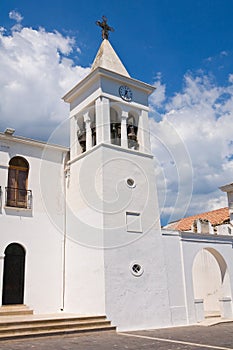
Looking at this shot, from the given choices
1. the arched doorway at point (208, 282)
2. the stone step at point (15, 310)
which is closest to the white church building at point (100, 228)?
the stone step at point (15, 310)

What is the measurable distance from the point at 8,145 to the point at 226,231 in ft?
34.7

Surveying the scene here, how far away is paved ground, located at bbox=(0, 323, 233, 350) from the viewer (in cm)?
858

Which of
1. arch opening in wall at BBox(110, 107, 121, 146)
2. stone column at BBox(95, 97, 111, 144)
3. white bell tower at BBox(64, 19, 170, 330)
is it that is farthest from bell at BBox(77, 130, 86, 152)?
stone column at BBox(95, 97, 111, 144)

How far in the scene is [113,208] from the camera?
12758 millimetres

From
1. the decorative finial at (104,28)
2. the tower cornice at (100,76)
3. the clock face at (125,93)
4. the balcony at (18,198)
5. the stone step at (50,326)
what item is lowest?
Result: the stone step at (50,326)

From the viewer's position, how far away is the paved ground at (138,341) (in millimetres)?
8578

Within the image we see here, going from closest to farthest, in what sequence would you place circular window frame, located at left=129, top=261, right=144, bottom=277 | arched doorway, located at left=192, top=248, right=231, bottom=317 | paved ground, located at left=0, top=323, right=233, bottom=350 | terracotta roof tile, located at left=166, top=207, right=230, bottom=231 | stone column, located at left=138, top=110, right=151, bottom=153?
paved ground, located at left=0, top=323, right=233, bottom=350
circular window frame, located at left=129, top=261, right=144, bottom=277
stone column, located at left=138, top=110, right=151, bottom=153
arched doorway, located at left=192, top=248, right=231, bottom=317
terracotta roof tile, located at left=166, top=207, right=230, bottom=231

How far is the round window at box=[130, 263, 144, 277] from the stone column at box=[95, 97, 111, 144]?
4568mm

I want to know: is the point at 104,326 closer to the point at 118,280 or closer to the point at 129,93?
the point at 118,280

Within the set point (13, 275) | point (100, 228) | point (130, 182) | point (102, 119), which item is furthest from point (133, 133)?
point (13, 275)

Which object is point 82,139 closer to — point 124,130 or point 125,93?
point 124,130

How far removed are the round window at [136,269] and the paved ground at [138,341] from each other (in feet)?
6.16

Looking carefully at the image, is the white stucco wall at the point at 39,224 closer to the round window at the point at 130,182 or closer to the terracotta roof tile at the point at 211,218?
the round window at the point at 130,182

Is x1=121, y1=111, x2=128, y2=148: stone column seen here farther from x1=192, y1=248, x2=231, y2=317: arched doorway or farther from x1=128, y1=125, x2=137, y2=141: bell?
x1=192, y1=248, x2=231, y2=317: arched doorway
